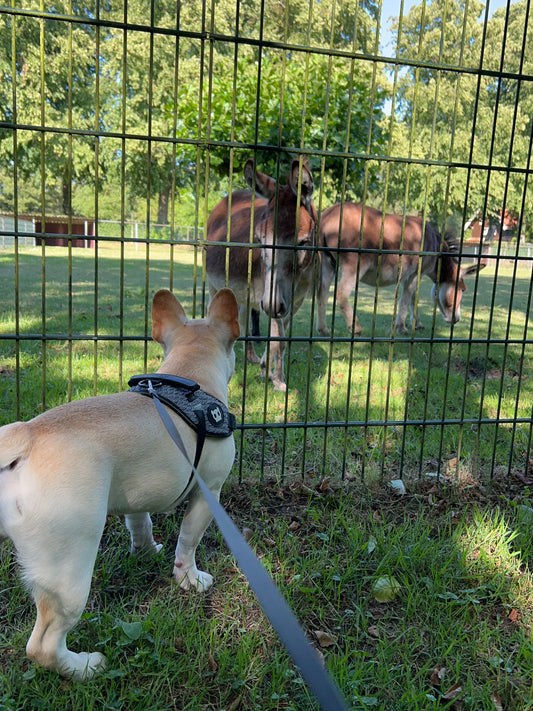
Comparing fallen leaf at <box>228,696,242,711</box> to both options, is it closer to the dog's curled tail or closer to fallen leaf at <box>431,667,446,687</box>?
fallen leaf at <box>431,667,446,687</box>

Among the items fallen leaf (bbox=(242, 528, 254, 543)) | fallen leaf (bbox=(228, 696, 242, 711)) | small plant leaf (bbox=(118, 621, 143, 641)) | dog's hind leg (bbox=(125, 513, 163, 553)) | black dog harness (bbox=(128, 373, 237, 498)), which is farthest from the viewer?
fallen leaf (bbox=(242, 528, 254, 543))

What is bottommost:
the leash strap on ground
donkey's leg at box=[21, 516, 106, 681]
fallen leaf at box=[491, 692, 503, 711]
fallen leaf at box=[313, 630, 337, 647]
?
fallen leaf at box=[313, 630, 337, 647]

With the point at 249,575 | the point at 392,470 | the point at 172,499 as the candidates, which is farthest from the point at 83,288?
the point at 249,575

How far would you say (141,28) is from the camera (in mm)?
3109

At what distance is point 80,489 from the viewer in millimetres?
2010

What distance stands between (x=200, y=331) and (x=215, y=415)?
65 cm

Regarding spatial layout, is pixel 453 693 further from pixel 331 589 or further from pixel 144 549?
pixel 144 549

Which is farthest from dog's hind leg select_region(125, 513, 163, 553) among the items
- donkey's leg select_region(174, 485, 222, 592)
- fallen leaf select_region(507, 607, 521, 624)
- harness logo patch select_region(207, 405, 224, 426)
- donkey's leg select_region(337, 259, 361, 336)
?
donkey's leg select_region(337, 259, 361, 336)

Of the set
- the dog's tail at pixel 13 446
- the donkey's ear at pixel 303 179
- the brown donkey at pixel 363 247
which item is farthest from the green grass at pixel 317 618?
the brown donkey at pixel 363 247

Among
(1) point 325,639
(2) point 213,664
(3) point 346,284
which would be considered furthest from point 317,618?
(3) point 346,284

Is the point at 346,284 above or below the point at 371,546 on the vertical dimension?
above

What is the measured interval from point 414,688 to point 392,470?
2.03 meters

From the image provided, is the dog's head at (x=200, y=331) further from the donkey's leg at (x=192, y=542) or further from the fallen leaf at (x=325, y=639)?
the fallen leaf at (x=325, y=639)

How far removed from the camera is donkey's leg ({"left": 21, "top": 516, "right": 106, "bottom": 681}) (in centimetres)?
196
